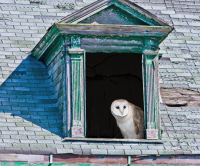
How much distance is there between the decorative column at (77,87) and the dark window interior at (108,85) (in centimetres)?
296

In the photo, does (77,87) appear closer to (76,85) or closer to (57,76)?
(76,85)

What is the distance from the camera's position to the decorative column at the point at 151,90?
1692 centimetres

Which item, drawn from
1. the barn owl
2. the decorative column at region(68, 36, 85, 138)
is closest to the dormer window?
the decorative column at region(68, 36, 85, 138)

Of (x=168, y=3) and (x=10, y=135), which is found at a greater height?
(x=168, y=3)

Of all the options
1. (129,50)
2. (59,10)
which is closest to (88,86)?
(59,10)

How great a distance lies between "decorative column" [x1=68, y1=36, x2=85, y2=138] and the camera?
658 inches

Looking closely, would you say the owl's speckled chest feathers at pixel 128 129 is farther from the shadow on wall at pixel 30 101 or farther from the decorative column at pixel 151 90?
the shadow on wall at pixel 30 101

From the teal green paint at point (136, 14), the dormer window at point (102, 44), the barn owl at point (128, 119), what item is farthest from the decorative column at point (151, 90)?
the barn owl at point (128, 119)

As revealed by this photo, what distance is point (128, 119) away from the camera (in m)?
17.6

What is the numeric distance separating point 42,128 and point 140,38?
2.05m

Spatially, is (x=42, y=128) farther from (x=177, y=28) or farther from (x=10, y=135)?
(x=177, y=28)

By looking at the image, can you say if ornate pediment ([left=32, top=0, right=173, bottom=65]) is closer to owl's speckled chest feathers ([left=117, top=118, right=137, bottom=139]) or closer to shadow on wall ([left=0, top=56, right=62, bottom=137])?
shadow on wall ([left=0, top=56, right=62, bottom=137])

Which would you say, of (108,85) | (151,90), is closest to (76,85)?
(151,90)

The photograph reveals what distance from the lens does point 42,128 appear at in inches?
662
